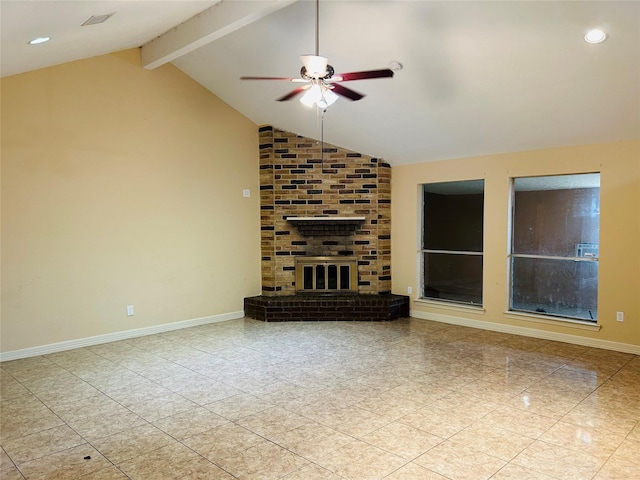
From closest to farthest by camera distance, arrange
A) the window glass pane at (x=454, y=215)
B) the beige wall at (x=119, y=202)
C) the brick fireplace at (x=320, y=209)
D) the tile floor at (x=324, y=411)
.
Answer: the tile floor at (x=324, y=411) < the beige wall at (x=119, y=202) < the window glass pane at (x=454, y=215) < the brick fireplace at (x=320, y=209)

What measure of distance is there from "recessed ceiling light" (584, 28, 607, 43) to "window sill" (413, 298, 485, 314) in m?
3.32

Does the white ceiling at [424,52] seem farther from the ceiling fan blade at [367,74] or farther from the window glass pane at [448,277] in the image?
the window glass pane at [448,277]

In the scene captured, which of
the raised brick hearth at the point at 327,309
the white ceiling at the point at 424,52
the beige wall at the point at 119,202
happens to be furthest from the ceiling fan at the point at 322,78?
Answer: the raised brick hearth at the point at 327,309

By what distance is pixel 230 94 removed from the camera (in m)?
5.98

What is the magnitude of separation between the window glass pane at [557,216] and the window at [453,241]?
1.76 feet

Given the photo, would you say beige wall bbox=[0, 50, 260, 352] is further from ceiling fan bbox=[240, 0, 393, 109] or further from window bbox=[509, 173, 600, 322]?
window bbox=[509, 173, 600, 322]

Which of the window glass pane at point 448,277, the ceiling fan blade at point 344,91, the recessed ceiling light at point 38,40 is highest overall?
the recessed ceiling light at point 38,40

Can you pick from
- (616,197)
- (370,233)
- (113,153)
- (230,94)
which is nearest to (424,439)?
(616,197)

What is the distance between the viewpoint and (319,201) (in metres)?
6.51

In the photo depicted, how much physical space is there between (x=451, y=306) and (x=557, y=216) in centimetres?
173

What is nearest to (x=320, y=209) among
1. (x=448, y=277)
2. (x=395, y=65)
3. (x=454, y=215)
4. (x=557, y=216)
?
(x=454, y=215)

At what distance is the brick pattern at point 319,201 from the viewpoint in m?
6.48

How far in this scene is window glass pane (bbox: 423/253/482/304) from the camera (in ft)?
20.3

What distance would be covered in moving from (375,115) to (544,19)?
222 cm
